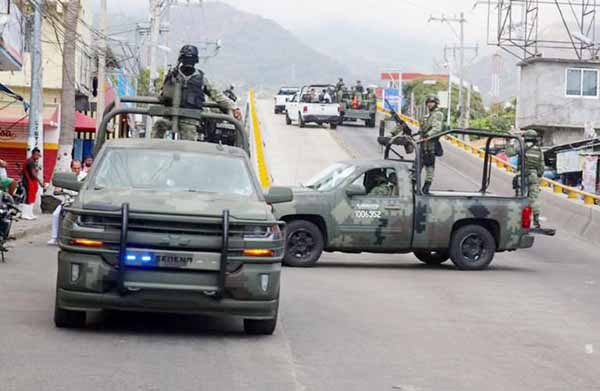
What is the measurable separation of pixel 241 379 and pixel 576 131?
4994 centimetres

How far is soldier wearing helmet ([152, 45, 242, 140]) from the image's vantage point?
15289mm

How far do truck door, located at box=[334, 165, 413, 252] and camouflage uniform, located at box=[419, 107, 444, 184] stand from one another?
63 cm

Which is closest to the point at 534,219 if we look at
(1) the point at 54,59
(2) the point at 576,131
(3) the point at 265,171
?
(3) the point at 265,171

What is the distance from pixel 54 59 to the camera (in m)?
46.2

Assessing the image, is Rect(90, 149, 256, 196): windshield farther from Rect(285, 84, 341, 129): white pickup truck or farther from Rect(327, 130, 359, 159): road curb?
Rect(285, 84, 341, 129): white pickup truck

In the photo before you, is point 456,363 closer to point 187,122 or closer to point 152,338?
point 152,338

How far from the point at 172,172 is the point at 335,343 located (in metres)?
2.35

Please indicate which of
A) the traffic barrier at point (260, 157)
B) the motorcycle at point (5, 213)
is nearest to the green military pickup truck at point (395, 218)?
the motorcycle at point (5, 213)

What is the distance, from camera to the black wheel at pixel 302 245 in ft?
60.6

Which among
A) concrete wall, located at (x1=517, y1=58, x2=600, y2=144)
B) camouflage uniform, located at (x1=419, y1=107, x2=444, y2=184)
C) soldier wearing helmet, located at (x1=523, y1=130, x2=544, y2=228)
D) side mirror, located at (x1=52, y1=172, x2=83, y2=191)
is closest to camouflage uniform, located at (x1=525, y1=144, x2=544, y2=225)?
soldier wearing helmet, located at (x1=523, y1=130, x2=544, y2=228)

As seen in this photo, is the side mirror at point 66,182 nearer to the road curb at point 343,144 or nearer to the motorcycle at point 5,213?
the motorcycle at point 5,213

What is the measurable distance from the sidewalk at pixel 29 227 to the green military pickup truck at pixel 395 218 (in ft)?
21.3

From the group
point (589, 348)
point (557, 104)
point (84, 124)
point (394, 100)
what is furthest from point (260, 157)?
point (394, 100)

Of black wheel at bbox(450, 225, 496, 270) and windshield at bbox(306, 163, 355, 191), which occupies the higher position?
windshield at bbox(306, 163, 355, 191)
